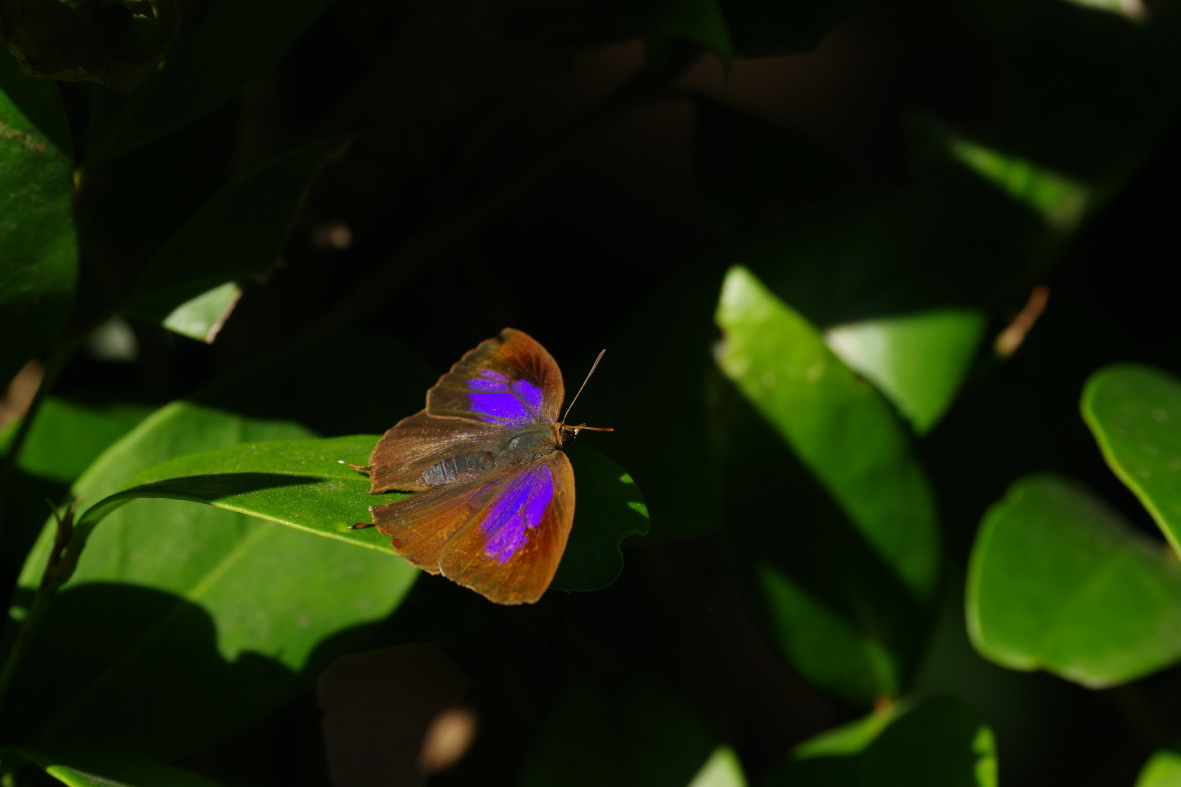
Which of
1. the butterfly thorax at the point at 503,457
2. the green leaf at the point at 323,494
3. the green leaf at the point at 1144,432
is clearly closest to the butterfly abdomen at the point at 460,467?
the butterfly thorax at the point at 503,457

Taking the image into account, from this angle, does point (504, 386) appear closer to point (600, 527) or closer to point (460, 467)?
point (460, 467)

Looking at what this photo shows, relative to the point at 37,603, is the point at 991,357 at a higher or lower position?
lower

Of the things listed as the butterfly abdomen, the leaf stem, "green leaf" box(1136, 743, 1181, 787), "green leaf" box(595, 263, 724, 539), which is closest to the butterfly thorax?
the butterfly abdomen

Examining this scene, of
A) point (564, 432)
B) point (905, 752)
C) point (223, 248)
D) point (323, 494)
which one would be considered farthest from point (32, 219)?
point (905, 752)

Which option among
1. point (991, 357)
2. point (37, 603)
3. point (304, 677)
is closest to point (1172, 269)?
point (991, 357)

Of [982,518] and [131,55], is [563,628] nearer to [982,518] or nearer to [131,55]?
[982,518]

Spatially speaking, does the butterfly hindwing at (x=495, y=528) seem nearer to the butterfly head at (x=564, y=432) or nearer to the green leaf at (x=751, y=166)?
the butterfly head at (x=564, y=432)
